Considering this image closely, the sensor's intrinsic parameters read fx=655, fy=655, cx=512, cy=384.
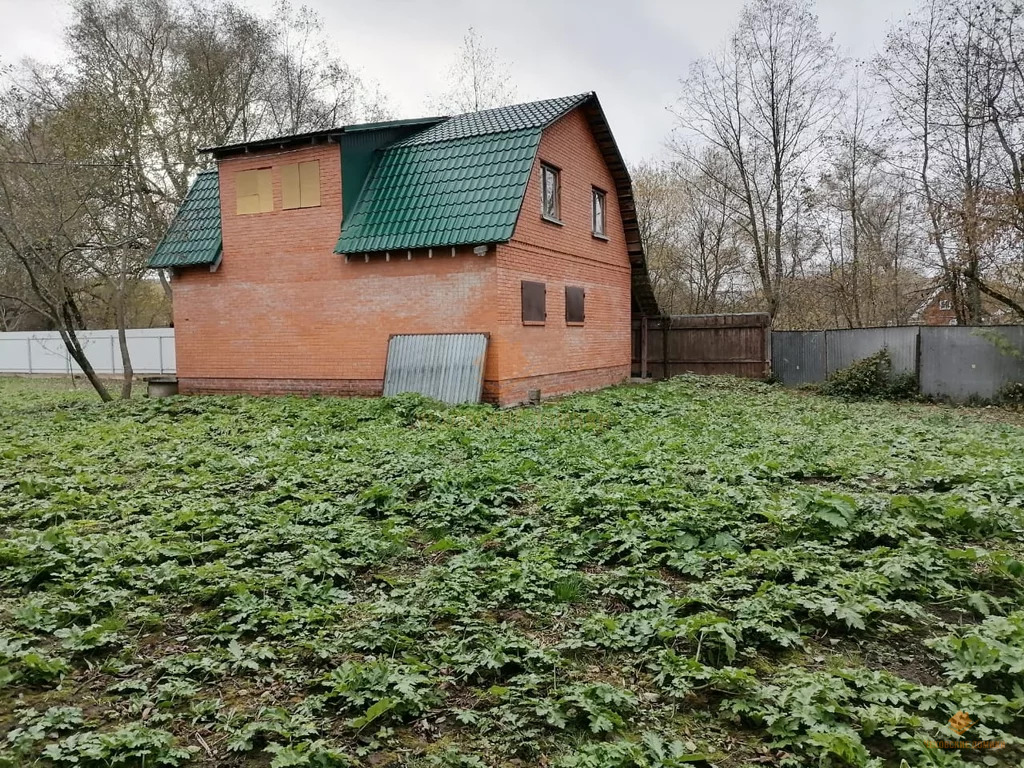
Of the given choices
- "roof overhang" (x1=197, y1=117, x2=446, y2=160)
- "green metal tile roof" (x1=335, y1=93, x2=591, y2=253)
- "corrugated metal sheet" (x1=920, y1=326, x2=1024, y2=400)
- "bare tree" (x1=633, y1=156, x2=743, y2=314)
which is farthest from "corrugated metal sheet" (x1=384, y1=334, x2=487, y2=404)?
"bare tree" (x1=633, y1=156, x2=743, y2=314)

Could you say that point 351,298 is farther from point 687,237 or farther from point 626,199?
point 687,237

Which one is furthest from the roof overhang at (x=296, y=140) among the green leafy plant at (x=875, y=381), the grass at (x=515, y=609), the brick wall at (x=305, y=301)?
the green leafy plant at (x=875, y=381)

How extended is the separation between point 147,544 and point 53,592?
2.62 feet

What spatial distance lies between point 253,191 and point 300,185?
1343 millimetres

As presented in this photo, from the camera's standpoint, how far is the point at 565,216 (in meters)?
15.9

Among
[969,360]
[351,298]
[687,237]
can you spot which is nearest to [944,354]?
[969,360]

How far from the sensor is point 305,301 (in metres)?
14.8

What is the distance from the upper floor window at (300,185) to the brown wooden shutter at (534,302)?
5.05 m

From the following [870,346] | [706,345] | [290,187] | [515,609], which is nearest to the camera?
[515,609]

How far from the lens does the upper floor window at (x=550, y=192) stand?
1491 cm

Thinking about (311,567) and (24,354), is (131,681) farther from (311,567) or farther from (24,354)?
(24,354)

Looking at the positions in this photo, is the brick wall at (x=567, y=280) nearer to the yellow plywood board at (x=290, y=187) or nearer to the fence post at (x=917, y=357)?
the yellow plywood board at (x=290, y=187)

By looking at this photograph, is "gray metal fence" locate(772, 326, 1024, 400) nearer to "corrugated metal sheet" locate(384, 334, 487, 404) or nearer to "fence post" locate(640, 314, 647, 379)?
"fence post" locate(640, 314, 647, 379)

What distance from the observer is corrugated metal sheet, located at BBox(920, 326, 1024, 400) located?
48.2 ft
